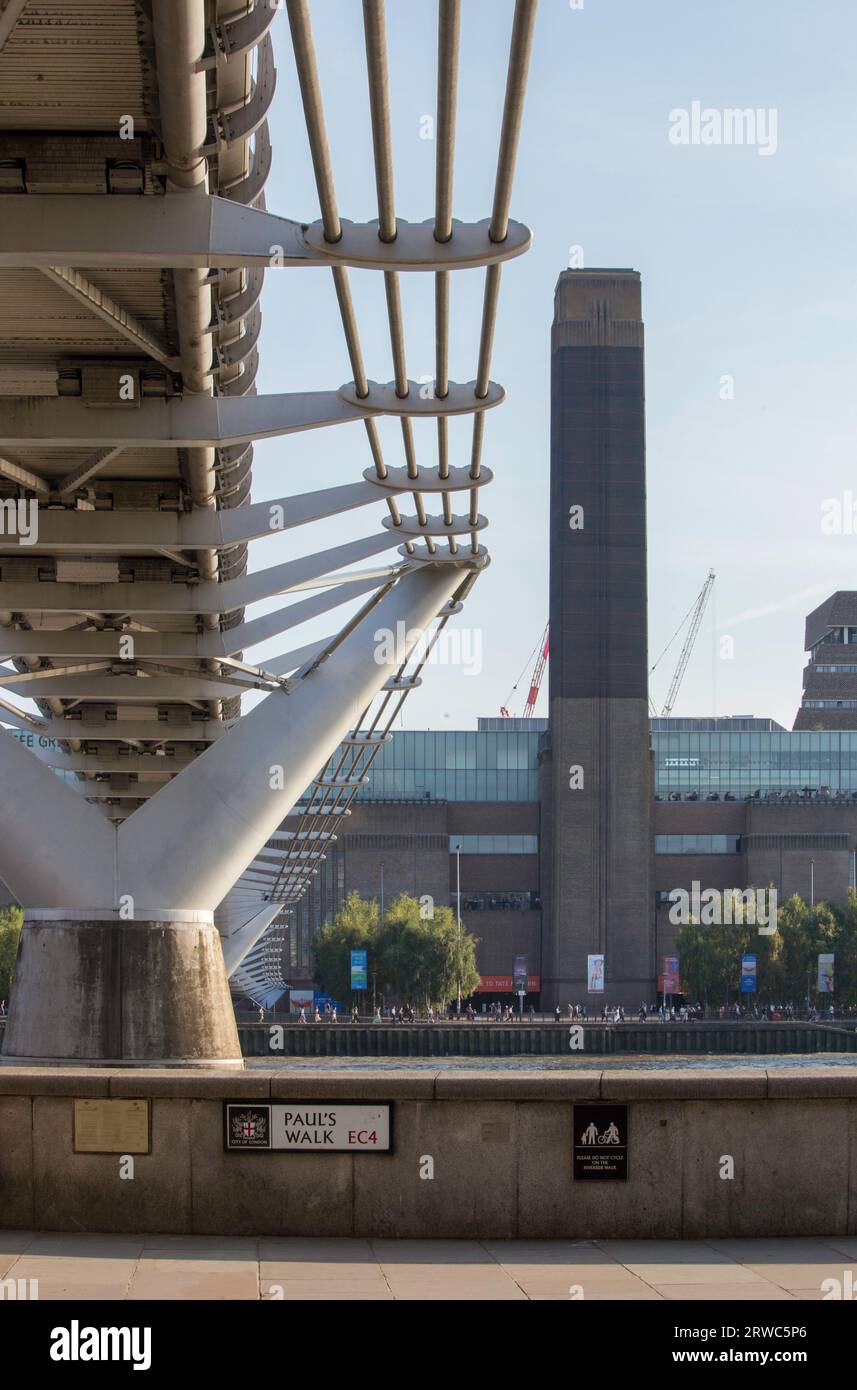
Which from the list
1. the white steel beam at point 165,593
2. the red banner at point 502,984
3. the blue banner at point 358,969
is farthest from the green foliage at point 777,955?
the white steel beam at point 165,593

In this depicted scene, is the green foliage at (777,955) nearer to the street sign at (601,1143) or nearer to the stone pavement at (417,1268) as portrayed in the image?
the street sign at (601,1143)

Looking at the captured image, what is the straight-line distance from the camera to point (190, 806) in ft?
76.2

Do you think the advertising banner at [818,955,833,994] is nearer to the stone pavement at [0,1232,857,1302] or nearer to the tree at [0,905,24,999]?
the tree at [0,905,24,999]

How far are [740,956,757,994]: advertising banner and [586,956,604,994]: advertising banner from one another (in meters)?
7.43

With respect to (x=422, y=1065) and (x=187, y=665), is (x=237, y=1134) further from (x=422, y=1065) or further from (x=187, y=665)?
(x=422, y=1065)

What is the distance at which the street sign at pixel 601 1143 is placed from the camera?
36.9ft

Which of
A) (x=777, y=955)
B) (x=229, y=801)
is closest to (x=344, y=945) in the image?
(x=777, y=955)

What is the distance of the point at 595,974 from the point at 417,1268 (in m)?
88.1

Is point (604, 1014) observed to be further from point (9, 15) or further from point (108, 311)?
point (9, 15)

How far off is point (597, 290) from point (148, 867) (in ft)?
273

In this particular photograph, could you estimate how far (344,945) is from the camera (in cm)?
9244

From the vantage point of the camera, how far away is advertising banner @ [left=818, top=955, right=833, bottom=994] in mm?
93000

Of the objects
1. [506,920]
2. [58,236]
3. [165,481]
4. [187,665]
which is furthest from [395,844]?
[58,236]

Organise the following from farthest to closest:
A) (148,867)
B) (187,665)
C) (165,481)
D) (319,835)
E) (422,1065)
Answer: (422,1065)
(319,835)
(187,665)
(148,867)
(165,481)
